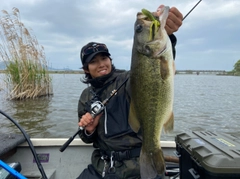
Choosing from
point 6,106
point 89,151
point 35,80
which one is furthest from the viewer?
point 35,80

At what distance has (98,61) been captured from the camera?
2867 millimetres

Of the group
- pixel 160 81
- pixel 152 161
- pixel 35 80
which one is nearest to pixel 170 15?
pixel 160 81

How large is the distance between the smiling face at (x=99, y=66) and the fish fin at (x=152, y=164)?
1208 mm

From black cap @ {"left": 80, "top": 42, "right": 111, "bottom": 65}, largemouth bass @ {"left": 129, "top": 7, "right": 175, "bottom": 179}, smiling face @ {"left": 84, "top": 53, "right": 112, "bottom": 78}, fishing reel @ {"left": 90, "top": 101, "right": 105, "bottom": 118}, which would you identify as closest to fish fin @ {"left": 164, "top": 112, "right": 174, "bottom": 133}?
largemouth bass @ {"left": 129, "top": 7, "right": 175, "bottom": 179}

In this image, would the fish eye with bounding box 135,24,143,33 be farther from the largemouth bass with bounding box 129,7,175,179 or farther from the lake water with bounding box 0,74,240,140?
the lake water with bounding box 0,74,240,140

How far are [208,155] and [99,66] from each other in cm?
166

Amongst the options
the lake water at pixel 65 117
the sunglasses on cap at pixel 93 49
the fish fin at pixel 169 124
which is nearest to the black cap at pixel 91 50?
the sunglasses on cap at pixel 93 49

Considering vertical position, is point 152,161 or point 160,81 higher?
point 160,81

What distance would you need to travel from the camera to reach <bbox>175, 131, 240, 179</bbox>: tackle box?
5.33 feet

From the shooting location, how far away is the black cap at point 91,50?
2.78m

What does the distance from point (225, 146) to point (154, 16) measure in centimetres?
119

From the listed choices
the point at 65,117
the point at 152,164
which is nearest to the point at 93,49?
the point at 152,164

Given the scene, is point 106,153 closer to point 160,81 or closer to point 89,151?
point 89,151

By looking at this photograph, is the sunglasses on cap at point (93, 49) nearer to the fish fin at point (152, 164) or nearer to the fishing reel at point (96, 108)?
the fishing reel at point (96, 108)
